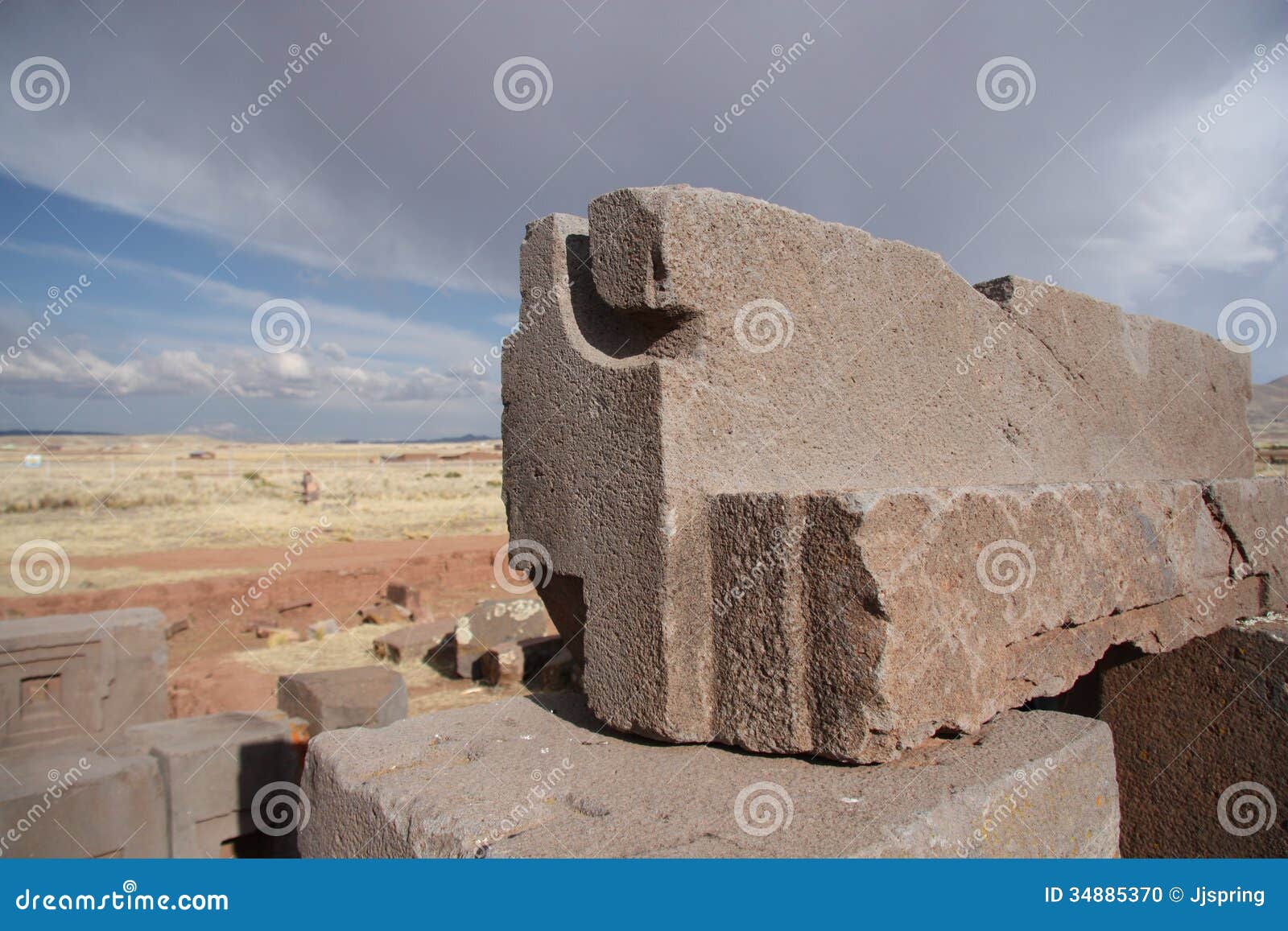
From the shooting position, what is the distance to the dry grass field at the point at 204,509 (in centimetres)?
1708

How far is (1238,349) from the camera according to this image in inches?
165

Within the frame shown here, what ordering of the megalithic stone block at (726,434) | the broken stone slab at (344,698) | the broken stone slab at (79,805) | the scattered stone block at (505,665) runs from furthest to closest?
the scattered stone block at (505,665) → the broken stone slab at (344,698) → the broken stone slab at (79,805) → the megalithic stone block at (726,434)

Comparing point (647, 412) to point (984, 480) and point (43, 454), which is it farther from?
point (43, 454)

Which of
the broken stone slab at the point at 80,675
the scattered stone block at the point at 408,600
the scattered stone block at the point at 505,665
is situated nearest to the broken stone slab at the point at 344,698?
the broken stone slab at the point at 80,675

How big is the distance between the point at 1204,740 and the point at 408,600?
995 centimetres

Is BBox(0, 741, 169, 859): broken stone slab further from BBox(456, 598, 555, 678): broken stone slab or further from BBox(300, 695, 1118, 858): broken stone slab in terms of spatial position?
BBox(456, 598, 555, 678): broken stone slab

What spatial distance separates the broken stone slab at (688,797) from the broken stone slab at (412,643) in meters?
6.93

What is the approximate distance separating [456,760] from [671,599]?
2.32ft
